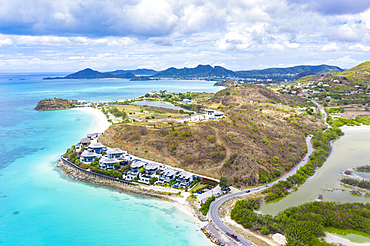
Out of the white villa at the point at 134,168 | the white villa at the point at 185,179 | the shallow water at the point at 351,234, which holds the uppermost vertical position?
the white villa at the point at 134,168

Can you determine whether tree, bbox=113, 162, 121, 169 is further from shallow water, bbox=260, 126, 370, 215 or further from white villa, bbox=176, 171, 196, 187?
shallow water, bbox=260, 126, 370, 215

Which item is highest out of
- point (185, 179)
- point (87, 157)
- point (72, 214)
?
point (87, 157)

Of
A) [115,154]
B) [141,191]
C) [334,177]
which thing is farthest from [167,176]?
[334,177]

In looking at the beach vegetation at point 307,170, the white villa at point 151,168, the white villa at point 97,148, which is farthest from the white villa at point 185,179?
the white villa at point 97,148

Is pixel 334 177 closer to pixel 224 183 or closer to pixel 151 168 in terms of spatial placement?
pixel 224 183

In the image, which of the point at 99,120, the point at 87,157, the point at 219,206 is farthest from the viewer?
the point at 99,120

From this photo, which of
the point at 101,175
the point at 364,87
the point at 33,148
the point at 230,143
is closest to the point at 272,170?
the point at 230,143

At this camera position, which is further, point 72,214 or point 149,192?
point 149,192

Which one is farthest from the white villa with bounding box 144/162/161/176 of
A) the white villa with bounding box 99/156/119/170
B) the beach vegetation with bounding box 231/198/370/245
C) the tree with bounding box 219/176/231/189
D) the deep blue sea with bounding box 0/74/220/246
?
the beach vegetation with bounding box 231/198/370/245

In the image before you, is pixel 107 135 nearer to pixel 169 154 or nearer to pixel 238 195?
pixel 169 154

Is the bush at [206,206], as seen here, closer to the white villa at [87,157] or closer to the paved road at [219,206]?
the paved road at [219,206]
